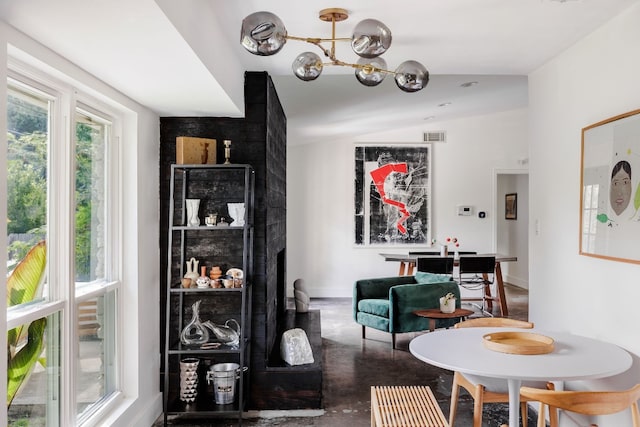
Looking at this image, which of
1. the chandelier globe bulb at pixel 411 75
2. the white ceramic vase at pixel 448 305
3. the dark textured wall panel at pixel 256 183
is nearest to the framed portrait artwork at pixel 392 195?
the white ceramic vase at pixel 448 305

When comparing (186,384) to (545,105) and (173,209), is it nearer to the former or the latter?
(173,209)

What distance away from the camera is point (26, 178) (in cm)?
233

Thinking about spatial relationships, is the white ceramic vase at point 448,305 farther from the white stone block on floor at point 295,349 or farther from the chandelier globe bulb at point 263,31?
the chandelier globe bulb at point 263,31

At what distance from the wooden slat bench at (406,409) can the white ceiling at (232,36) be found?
6.12 feet

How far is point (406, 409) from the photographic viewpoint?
2.67 meters

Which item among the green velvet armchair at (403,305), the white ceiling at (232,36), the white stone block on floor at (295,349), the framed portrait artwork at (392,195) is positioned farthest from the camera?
the framed portrait artwork at (392,195)

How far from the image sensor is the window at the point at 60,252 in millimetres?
2262

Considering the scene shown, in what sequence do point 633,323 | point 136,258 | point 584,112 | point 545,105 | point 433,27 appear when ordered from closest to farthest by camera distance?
point 633,323, point 433,27, point 584,112, point 136,258, point 545,105

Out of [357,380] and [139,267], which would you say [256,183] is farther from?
[357,380]

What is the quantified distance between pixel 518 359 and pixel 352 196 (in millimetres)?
6433

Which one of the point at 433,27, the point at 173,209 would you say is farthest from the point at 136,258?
the point at 433,27

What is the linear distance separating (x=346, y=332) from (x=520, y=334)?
3.84 meters

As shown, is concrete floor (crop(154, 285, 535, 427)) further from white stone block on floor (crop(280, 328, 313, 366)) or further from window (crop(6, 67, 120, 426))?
window (crop(6, 67, 120, 426))

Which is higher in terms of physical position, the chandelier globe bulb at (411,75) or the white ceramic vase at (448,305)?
the chandelier globe bulb at (411,75)
